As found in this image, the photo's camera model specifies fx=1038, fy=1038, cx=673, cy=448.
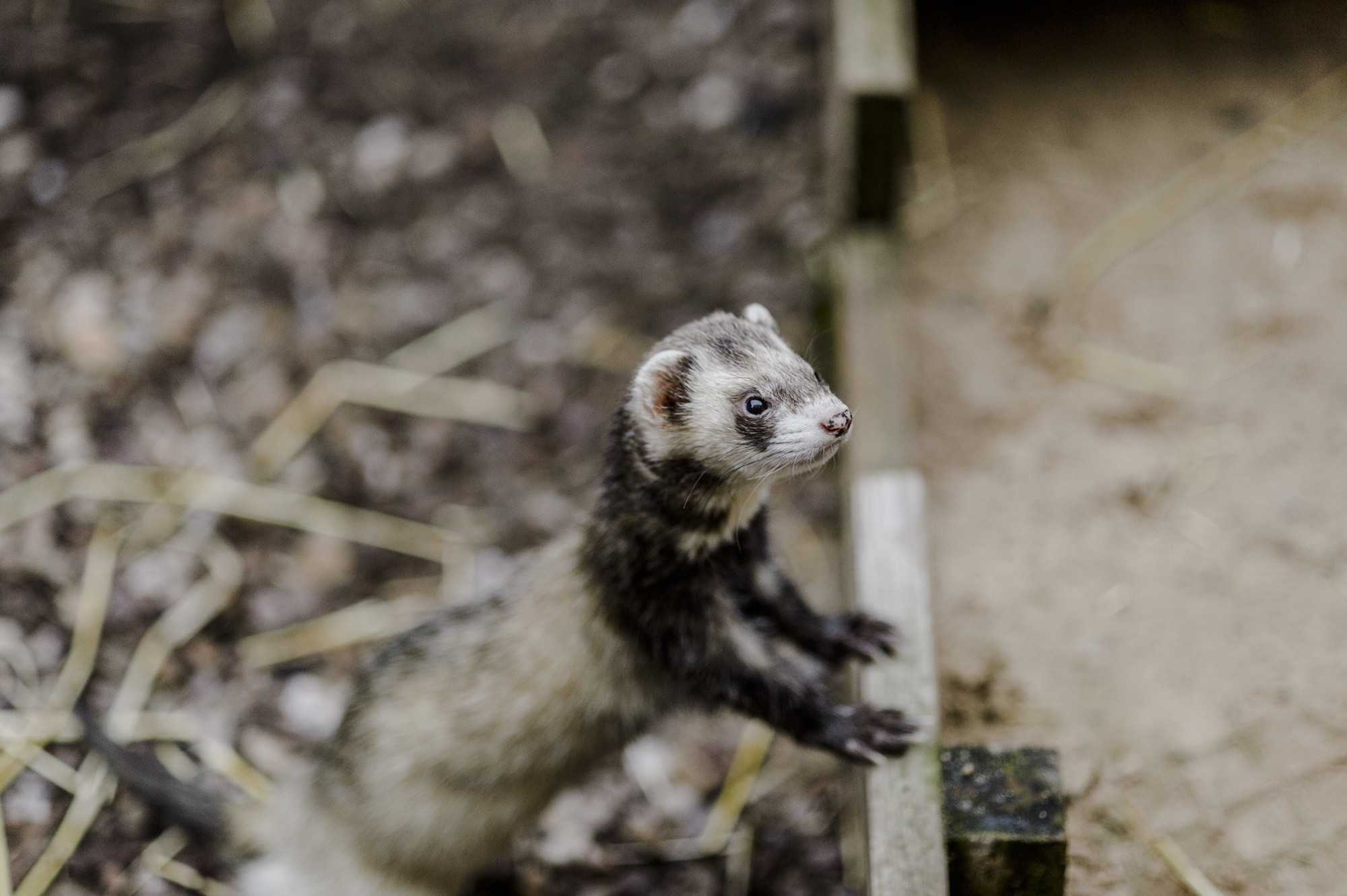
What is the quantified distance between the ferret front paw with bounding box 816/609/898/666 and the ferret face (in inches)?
21.6

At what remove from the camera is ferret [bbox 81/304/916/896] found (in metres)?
2.43

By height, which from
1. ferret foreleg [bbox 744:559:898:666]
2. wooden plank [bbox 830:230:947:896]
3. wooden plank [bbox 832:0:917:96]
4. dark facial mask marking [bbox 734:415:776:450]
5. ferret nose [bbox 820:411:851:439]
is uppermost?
wooden plank [bbox 832:0:917:96]

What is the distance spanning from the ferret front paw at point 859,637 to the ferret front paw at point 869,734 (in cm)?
18

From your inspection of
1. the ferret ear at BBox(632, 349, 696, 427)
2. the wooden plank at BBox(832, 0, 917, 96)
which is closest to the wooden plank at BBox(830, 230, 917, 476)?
the wooden plank at BBox(832, 0, 917, 96)

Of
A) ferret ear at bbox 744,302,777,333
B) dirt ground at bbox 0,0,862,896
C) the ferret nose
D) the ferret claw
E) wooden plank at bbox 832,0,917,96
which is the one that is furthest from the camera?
dirt ground at bbox 0,0,862,896

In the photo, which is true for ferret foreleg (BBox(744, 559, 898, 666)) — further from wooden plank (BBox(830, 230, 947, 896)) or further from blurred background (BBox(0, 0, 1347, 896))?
blurred background (BBox(0, 0, 1347, 896))

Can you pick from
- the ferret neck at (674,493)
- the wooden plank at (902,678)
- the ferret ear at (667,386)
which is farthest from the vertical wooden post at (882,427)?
the ferret ear at (667,386)

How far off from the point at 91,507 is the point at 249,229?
159 cm

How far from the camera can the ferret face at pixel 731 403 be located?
235cm

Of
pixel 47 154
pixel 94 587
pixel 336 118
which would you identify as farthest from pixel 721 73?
pixel 94 587

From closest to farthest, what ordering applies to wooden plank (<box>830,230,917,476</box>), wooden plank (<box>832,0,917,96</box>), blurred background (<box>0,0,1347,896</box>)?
blurred background (<box>0,0,1347,896</box>)
wooden plank (<box>830,230,917,476</box>)
wooden plank (<box>832,0,917,96</box>)

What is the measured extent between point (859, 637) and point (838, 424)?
72 cm

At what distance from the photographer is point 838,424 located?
2.26 meters

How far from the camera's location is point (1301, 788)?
2449mm
